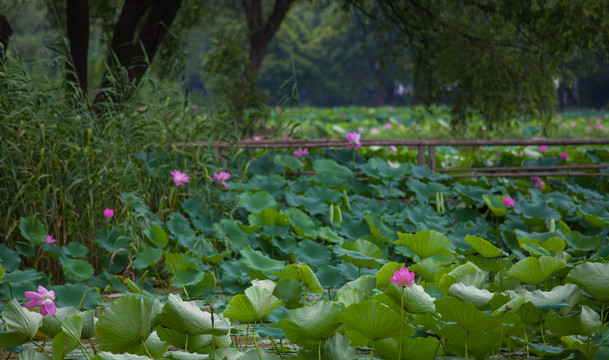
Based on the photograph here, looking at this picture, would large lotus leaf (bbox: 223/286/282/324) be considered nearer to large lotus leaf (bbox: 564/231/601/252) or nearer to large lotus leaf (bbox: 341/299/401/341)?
large lotus leaf (bbox: 341/299/401/341)

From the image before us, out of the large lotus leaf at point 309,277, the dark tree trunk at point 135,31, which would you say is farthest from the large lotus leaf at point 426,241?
the dark tree trunk at point 135,31

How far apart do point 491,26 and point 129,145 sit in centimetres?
381

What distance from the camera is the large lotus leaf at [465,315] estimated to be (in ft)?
4.82

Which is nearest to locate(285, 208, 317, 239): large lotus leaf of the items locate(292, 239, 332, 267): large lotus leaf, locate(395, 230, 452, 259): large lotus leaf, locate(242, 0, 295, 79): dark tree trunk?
locate(292, 239, 332, 267): large lotus leaf

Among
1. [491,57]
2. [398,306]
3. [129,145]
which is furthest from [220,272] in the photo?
[491,57]

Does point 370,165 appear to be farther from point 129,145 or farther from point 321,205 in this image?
point 129,145

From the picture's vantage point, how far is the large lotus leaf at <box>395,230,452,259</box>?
7.41 feet

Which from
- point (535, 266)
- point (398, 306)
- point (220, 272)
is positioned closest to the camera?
point (398, 306)

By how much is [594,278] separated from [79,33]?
14.1 ft

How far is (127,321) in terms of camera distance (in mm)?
1428

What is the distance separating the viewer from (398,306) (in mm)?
1671

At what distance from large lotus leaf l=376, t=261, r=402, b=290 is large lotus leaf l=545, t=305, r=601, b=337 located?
459 mm

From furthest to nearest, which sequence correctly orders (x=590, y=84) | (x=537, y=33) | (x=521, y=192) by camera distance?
(x=590, y=84)
(x=537, y=33)
(x=521, y=192)

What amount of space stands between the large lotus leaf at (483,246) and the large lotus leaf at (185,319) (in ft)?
3.72
